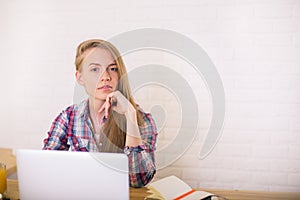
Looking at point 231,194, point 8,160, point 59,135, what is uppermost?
point 59,135

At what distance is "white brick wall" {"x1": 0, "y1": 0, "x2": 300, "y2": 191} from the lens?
2178mm

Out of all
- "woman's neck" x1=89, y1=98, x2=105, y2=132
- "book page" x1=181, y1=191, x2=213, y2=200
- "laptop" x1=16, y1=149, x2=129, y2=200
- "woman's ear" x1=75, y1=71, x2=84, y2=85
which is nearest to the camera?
"laptop" x1=16, y1=149, x2=129, y2=200

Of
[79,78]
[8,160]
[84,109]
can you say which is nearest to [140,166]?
[84,109]

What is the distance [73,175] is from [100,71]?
86 centimetres

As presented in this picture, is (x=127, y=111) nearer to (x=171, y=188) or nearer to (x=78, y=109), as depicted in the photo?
(x=78, y=109)

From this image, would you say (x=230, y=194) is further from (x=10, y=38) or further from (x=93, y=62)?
(x=10, y=38)

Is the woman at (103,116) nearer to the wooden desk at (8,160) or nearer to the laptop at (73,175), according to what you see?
the wooden desk at (8,160)

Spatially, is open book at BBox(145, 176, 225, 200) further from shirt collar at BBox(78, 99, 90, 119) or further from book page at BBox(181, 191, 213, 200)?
shirt collar at BBox(78, 99, 90, 119)

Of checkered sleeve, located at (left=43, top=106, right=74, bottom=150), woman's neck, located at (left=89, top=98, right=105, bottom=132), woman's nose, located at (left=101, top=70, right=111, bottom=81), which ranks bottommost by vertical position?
checkered sleeve, located at (left=43, top=106, right=74, bottom=150)

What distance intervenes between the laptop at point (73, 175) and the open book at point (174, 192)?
292mm

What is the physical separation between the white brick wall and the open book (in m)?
0.66

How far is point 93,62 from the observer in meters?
2.11

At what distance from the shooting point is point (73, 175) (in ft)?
4.39

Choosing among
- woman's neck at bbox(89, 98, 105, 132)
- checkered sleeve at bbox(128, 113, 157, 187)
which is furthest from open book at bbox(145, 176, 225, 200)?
woman's neck at bbox(89, 98, 105, 132)
